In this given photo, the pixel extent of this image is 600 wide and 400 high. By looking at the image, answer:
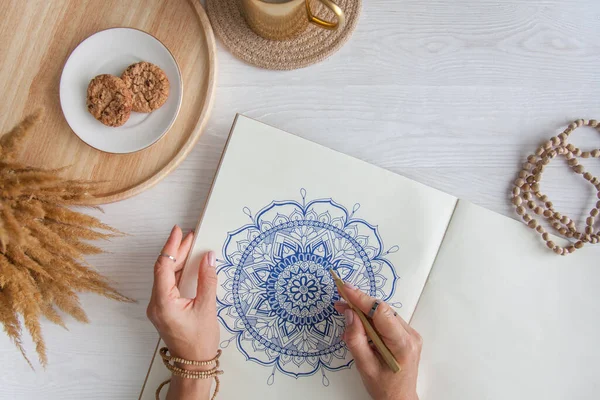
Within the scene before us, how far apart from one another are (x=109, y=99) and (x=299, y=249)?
0.38 metres

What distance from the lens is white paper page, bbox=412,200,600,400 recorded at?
31.0 inches

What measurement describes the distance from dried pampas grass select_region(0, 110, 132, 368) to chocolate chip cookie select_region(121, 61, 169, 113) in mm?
156

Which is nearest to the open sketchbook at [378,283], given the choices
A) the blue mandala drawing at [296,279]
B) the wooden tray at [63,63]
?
the blue mandala drawing at [296,279]

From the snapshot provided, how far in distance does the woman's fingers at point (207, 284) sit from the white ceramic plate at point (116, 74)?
0.21 metres

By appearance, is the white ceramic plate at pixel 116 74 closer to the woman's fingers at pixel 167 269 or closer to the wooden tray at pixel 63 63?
the wooden tray at pixel 63 63

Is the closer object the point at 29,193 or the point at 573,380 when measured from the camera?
the point at 29,193

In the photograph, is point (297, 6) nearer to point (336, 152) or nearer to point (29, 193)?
point (336, 152)

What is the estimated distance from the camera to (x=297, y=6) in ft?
2.14

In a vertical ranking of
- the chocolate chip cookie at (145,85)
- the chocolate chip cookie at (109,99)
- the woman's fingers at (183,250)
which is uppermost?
the chocolate chip cookie at (145,85)

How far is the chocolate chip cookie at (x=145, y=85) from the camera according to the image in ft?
2.43

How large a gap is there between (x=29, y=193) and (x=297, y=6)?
0.44 meters

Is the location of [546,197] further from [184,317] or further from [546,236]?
[184,317]

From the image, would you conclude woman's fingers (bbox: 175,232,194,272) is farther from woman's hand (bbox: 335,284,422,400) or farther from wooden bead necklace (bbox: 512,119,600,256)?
wooden bead necklace (bbox: 512,119,600,256)

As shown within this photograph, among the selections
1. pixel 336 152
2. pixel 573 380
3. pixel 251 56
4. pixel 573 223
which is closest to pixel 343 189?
pixel 336 152
